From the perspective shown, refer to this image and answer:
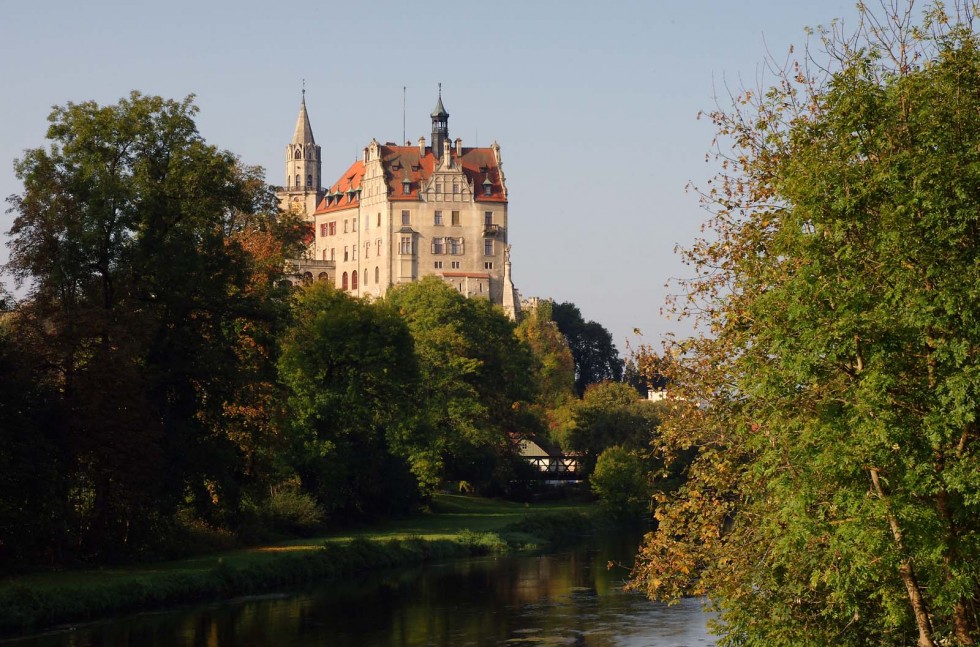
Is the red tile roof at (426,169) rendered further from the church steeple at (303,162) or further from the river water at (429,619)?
the river water at (429,619)

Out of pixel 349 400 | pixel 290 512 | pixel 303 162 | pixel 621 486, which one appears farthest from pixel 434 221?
pixel 290 512

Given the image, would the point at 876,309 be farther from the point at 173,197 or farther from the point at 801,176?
the point at 173,197

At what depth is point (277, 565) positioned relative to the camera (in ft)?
131

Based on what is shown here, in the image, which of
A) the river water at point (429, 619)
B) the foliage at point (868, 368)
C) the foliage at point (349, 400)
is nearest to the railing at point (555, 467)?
the foliage at point (349, 400)

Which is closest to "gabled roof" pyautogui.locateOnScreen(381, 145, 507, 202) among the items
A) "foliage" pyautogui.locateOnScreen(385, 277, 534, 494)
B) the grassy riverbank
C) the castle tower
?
the castle tower

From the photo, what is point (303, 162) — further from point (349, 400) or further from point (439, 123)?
point (349, 400)

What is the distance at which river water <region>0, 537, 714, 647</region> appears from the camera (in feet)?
97.5

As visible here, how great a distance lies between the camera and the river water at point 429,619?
97.5ft

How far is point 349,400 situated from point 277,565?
511 inches

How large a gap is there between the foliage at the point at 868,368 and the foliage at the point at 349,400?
34016mm

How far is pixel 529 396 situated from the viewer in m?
77.2

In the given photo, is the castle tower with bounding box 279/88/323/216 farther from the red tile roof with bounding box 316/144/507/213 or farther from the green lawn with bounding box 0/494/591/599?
the green lawn with bounding box 0/494/591/599

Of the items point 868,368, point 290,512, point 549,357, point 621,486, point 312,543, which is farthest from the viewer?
point 549,357

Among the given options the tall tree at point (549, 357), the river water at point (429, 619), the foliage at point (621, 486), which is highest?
the tall tree at point (549, 357)
